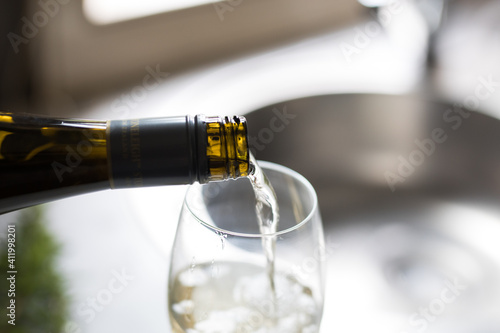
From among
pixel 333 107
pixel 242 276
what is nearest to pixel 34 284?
pixel 242 276

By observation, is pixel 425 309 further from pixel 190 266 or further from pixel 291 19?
pixel 291 19

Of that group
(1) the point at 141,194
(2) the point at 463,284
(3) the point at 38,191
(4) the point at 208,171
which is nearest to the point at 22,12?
(1) the point at 141,194

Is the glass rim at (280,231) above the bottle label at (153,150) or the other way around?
the other way around

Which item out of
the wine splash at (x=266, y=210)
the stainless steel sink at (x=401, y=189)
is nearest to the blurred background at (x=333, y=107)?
the stainless steel sink at (x=401, y=189)

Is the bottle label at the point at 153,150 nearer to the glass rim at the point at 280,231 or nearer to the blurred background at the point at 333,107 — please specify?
the glass rim at the point at 280,231

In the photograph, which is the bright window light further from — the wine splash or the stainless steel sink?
the wine splash

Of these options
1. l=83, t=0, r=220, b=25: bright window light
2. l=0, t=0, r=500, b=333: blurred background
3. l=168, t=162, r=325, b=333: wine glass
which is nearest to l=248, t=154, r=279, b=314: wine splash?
l=168, t=162, r=325, b=333: wine glass
